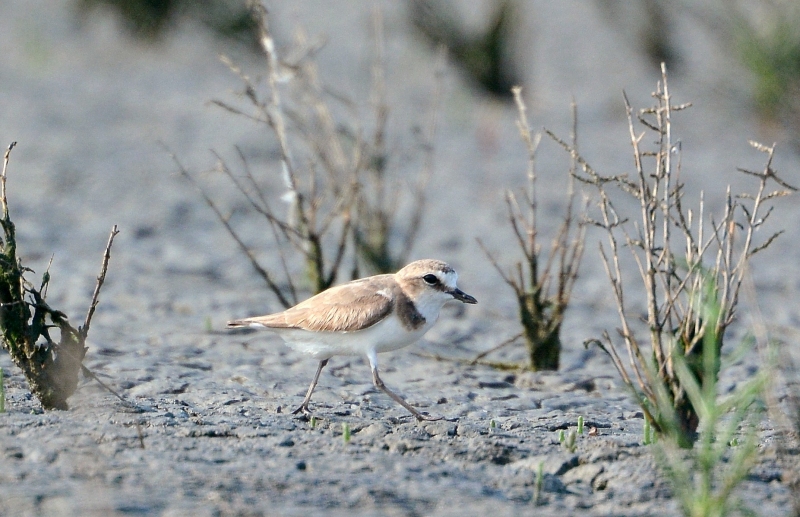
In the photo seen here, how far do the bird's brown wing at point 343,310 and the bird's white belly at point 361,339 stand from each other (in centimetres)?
3

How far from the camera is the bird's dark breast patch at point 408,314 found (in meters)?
4.23

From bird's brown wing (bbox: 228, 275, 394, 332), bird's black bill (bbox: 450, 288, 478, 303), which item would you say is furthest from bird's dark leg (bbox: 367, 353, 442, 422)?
bird's black bill (bbox: 450, 288, 478, 303)

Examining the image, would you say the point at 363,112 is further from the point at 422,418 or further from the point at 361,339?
the point at 422,418

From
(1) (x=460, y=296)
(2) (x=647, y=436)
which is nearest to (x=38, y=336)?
(1) (x=460, y=296)

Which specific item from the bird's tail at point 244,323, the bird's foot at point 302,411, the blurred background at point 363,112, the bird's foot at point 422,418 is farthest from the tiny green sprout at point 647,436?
the blurred background at point 363,112

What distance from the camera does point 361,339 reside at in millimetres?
4234

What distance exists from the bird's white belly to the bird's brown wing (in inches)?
1.1

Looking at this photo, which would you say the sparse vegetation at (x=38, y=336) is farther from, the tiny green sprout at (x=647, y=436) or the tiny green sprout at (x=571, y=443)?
the tiny green sprout at (x=647, y=436)

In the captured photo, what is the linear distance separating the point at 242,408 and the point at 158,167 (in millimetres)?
5920

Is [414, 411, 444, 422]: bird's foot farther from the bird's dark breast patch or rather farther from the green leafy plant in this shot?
the green leafy plant

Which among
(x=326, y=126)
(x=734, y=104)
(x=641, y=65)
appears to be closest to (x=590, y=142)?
(x=734, y=104)

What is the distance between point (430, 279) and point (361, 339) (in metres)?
0.39

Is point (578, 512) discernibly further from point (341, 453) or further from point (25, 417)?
point (25, 417)

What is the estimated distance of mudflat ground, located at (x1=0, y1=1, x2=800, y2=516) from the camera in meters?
3.30
